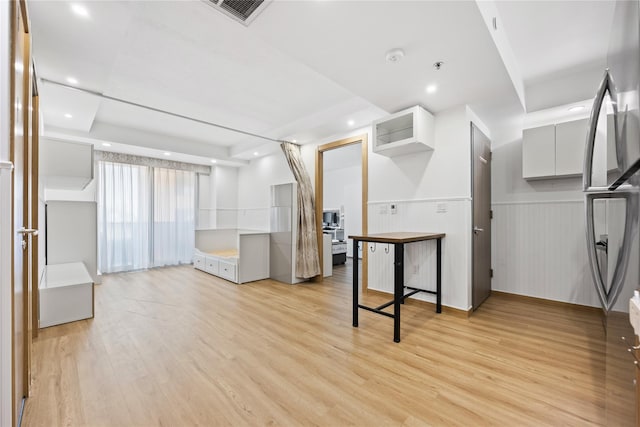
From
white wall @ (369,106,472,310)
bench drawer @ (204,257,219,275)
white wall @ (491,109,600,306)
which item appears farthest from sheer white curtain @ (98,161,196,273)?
white wall @ (491,109,600,306)

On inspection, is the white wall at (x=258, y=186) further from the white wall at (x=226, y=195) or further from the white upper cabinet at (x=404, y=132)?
the white upper cabinet at (x=404, y=132)

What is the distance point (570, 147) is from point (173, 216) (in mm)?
6715

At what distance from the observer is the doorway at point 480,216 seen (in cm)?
297

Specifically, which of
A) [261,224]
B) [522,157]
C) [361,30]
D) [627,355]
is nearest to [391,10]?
[361,30]

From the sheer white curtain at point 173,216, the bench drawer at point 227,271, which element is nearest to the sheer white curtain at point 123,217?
the sheer white curtain at point 173,216

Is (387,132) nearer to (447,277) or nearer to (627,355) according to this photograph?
(447,277)

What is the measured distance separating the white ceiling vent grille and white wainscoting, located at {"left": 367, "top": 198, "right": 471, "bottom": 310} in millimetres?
2519

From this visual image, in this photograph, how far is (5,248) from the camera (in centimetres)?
92

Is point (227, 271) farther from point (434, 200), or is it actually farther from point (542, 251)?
point (542, 251)

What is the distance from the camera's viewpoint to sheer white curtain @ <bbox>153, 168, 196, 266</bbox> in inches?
222

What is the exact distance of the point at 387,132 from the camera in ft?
10.7

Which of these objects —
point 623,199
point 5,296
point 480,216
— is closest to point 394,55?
point 623,199

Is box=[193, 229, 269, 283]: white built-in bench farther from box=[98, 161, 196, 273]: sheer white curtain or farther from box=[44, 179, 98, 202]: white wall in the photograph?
box=[44, 179, 98, 202]: white wall

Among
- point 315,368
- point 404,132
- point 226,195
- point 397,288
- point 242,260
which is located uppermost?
point 404,132
